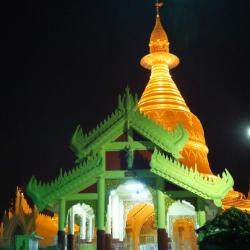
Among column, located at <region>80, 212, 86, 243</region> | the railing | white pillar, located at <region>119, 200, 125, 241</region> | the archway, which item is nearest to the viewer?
the railing

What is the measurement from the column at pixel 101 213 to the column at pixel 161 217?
6.62 ft

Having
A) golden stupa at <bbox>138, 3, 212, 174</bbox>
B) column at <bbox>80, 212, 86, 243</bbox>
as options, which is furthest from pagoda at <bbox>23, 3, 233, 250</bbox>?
golden stupa at <bbox>138, 3, 212, 174</bbox>

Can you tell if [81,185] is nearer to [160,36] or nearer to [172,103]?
[172,103]

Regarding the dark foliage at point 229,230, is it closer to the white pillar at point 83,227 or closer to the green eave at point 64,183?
the green eave at point 64,183

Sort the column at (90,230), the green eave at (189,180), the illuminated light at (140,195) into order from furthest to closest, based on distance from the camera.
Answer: the column at (90,230), the illuminated light at (140,195), the green eave at (189,180)

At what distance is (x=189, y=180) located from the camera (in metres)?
18.1

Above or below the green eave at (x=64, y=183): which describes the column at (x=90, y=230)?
below

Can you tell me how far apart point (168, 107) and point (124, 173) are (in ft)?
26.3

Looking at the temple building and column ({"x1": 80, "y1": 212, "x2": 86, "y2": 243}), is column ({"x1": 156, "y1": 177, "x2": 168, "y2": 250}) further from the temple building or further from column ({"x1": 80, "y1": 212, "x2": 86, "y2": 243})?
column ({"x1": 80, "y1": 212, "x2": 86, "y2": 243})

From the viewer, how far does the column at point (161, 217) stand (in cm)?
1798

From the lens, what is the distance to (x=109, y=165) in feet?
63.8

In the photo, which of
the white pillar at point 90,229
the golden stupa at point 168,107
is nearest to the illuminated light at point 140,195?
the white pillar at point 90,229

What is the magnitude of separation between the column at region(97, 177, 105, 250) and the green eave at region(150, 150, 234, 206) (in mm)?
2235

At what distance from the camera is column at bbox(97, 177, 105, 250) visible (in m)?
18.4
